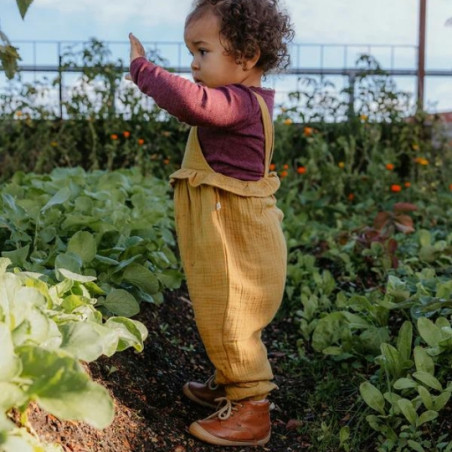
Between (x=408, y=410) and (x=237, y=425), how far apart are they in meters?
0.51

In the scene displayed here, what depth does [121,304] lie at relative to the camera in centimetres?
231

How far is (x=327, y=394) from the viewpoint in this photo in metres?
2.73

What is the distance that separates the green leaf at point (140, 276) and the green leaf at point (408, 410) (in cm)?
87

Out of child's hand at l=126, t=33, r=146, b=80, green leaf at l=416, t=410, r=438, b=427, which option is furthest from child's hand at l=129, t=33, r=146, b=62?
green leaf at l=416, t=410, r=438, b=427

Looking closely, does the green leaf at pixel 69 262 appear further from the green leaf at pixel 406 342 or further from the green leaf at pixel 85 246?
the green leaf at pixel 406 342

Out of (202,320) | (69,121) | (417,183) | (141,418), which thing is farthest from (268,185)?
(69,121)

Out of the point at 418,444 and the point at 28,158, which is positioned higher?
the point at 28,158

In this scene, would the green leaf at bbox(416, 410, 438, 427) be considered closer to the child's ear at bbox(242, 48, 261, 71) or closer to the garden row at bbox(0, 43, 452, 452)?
the garden row at bbox(0, 43, 452, 452)

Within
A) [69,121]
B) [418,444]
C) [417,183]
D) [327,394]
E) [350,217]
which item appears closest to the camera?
[418,444]

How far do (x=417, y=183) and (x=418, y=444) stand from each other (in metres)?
4.25

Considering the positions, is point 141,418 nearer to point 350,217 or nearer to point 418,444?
point 418,444

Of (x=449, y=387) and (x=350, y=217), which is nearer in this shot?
(x=449, y=387)

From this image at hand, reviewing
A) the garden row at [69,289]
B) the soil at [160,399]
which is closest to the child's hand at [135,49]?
the garden row at [69,289]

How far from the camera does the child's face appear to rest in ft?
7.30
